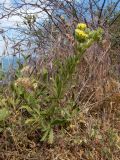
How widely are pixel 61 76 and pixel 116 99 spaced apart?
726 mm

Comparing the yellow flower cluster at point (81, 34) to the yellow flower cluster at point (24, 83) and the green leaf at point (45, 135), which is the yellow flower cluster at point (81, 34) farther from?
the green leaf at point (45, 135)

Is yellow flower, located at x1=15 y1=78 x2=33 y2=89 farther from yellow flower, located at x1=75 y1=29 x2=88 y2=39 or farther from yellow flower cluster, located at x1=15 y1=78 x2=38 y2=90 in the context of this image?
yellow flower, located at x1=75 y1=29 x2=88 y2=39

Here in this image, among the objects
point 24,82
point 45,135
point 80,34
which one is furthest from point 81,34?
point 45,135

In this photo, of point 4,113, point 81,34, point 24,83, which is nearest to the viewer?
point 81,34

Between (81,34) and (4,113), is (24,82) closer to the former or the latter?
(4,113)

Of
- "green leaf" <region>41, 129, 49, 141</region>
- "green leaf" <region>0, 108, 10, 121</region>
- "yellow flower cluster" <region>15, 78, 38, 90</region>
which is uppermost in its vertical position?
"yellow flower cluster" <region>15, 78, 38, 90</region>

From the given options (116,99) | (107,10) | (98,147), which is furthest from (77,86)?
(107,10)

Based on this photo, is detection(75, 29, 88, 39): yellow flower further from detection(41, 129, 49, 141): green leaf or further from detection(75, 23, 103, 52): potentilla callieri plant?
detection(41, 129, 49, 141): green leaf

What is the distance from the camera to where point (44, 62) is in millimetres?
3977

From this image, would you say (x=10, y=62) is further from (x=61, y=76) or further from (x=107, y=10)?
(x=107, y=10)

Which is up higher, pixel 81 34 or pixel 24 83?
pixel 81 34

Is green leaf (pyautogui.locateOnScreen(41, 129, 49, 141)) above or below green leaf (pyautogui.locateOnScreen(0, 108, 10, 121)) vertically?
below

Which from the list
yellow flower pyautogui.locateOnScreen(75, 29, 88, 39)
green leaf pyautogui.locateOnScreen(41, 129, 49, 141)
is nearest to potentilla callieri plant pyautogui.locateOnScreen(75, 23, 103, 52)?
yellow flower pyautogui.locateOnScreen(75, 29, 88, 39)

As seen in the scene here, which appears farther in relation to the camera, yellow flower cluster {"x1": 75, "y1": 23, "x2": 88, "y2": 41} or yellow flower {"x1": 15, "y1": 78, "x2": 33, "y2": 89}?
yellow flower {"x1": 15, "y1": 78, "x2": 33, "y2": 89}
